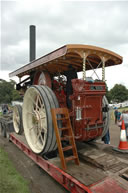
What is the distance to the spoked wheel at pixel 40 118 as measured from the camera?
3.59 metres

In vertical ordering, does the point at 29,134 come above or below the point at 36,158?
above

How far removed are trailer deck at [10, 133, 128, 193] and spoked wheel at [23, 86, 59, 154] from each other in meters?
0.31

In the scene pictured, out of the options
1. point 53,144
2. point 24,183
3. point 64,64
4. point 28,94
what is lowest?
point 24,183

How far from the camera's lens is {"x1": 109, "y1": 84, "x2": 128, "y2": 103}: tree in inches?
1978

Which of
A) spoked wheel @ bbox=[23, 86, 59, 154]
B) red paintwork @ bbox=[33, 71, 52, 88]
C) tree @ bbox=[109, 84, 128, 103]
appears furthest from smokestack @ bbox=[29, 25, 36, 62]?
tree @ bbox=[109, 84, 128, 103]

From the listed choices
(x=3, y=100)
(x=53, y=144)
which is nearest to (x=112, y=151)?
(x=53, y=144)

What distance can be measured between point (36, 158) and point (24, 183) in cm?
63

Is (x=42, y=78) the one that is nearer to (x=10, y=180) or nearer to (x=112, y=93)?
(x=10, y=180)

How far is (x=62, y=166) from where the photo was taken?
3211 millimetres

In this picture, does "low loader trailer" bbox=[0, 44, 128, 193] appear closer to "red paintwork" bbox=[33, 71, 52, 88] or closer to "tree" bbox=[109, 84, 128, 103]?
"red paintwork" bbox=[33, 71, 52, 88]

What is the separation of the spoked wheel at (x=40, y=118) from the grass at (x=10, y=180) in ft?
2.23

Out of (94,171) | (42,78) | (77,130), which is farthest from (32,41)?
(94,171)

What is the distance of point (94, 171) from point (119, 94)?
50532 millimetres

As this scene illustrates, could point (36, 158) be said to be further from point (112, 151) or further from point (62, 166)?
point (112, 151)
